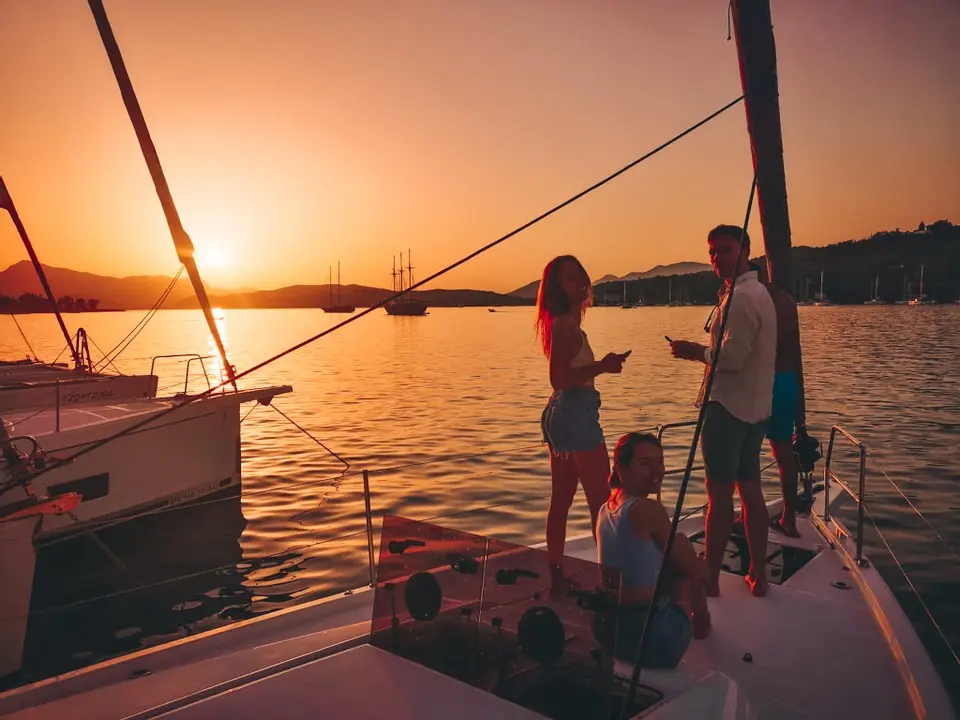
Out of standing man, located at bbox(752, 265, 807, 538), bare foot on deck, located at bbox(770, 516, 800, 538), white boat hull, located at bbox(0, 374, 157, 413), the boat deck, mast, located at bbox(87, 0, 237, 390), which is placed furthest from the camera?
white boat hull, located at bbox(0, 374, 157, 413)

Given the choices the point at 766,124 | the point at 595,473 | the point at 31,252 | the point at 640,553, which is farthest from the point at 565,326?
the point at 31,252

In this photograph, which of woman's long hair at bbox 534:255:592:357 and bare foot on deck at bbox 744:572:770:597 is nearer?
woman's long hair at bbox 534:255:592:357

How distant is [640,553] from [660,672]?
20.1 inches

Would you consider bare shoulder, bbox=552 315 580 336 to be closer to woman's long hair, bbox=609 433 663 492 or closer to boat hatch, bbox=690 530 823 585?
woman's long hair, bbox=609 433 663 492

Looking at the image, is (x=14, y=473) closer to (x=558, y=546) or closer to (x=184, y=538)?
(x=184, y=538)

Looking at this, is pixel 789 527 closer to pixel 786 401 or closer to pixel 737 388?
pixel 786 401

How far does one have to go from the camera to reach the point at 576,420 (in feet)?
13.0

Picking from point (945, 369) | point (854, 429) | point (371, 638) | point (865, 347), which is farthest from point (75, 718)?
point (865, 347)

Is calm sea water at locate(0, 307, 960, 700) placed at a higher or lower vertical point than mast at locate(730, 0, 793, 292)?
lower

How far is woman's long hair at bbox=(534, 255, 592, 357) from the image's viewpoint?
3.92 metres

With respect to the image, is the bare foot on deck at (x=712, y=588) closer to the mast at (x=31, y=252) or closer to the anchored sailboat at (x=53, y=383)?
the anchored sailboat at (x=53, y=383)

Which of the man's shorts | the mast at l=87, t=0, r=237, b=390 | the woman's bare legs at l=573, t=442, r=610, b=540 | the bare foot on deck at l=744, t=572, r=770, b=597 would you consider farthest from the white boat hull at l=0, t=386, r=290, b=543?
the bare foot on deck at l=744, t=572, r=770, b=597

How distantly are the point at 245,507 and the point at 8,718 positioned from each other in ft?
31.0

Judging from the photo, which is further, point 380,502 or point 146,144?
point 380,502
